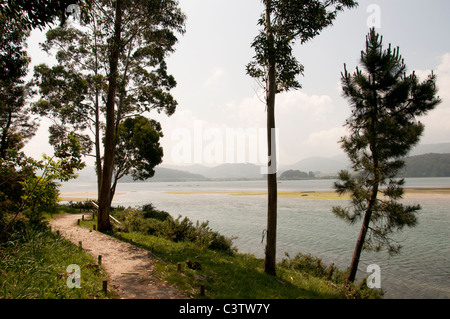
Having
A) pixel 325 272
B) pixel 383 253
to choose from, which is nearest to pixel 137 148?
pixel 325 272

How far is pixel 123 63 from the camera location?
17.2m

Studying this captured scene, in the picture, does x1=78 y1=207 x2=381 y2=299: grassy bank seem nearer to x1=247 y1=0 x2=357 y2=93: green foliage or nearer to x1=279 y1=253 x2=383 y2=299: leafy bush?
x1=279 y1=253 x2=383 y2=299: leafy bush

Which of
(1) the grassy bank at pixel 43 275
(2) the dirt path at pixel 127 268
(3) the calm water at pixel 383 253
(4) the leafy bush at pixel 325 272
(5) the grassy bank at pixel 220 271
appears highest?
(1) the grassy bank at pixel 43 275

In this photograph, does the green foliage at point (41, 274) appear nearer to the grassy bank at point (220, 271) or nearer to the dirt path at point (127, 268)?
the dirt path at point (127, 268)

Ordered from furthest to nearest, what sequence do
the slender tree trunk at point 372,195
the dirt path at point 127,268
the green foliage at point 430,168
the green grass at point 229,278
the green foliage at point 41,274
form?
the green foliage at point 430,168
the slender tree trunk at point 372,195
the green grass at point 229,278
the dirt path at point 127,268
the green foliage at point 41,274

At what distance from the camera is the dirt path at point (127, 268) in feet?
19.2

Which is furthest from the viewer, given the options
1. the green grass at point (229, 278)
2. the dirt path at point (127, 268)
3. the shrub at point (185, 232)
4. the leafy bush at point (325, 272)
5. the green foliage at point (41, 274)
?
the shrub at point (185, 232)

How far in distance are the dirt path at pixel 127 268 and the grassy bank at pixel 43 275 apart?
0.45 meters

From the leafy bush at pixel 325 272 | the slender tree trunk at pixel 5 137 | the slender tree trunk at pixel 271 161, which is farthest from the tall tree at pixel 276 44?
the slender tree trunk at pixel 5 137

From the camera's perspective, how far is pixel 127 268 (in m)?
7.55

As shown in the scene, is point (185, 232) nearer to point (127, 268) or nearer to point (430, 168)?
point (127, 268)

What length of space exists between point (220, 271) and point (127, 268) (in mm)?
3142
